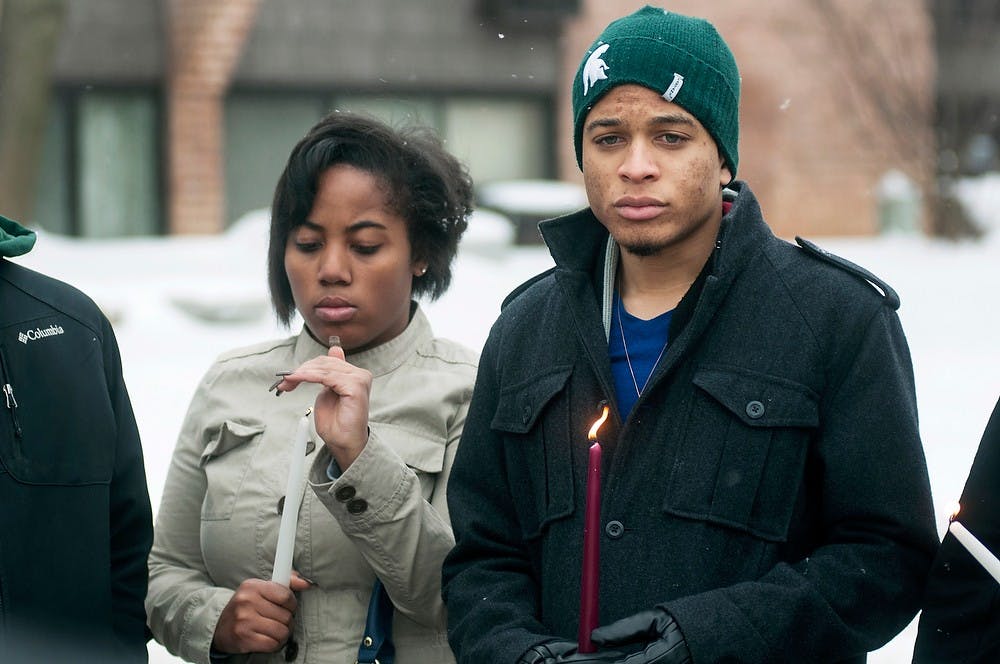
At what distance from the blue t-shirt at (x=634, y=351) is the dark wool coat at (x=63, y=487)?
0.85 m

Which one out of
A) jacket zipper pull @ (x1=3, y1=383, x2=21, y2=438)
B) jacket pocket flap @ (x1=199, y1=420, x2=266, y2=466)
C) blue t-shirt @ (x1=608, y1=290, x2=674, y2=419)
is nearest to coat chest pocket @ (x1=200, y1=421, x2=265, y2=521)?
jacket pocket flap @ (x1=199, y1=420, x2=266, y2=466)

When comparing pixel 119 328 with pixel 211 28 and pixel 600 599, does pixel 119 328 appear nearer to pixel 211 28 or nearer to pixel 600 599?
pixel 211 28

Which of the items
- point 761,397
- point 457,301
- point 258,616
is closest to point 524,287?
point 761,397

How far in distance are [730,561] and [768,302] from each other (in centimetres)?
38

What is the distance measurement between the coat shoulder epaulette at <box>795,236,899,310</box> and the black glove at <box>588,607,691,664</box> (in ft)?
1.87

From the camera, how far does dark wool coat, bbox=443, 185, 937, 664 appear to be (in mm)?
1997

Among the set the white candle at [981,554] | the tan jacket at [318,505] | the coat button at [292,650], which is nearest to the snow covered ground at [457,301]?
the tan jacket at [318,505]

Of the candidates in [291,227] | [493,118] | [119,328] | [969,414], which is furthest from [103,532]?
[493,118]

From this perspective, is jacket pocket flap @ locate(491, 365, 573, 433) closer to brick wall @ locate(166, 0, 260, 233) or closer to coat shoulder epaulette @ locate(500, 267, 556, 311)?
coat shoulder epaulette @ locate(500, 267, 556, 311)

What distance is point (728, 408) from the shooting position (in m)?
2.05

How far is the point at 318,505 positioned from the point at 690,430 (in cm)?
79

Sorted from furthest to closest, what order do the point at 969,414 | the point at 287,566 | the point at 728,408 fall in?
the point at 969,414 → the point at 287,566 → the point at 728,408

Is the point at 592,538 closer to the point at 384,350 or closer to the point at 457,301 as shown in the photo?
the point at 384,350

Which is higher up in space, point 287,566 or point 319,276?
point 319,276
